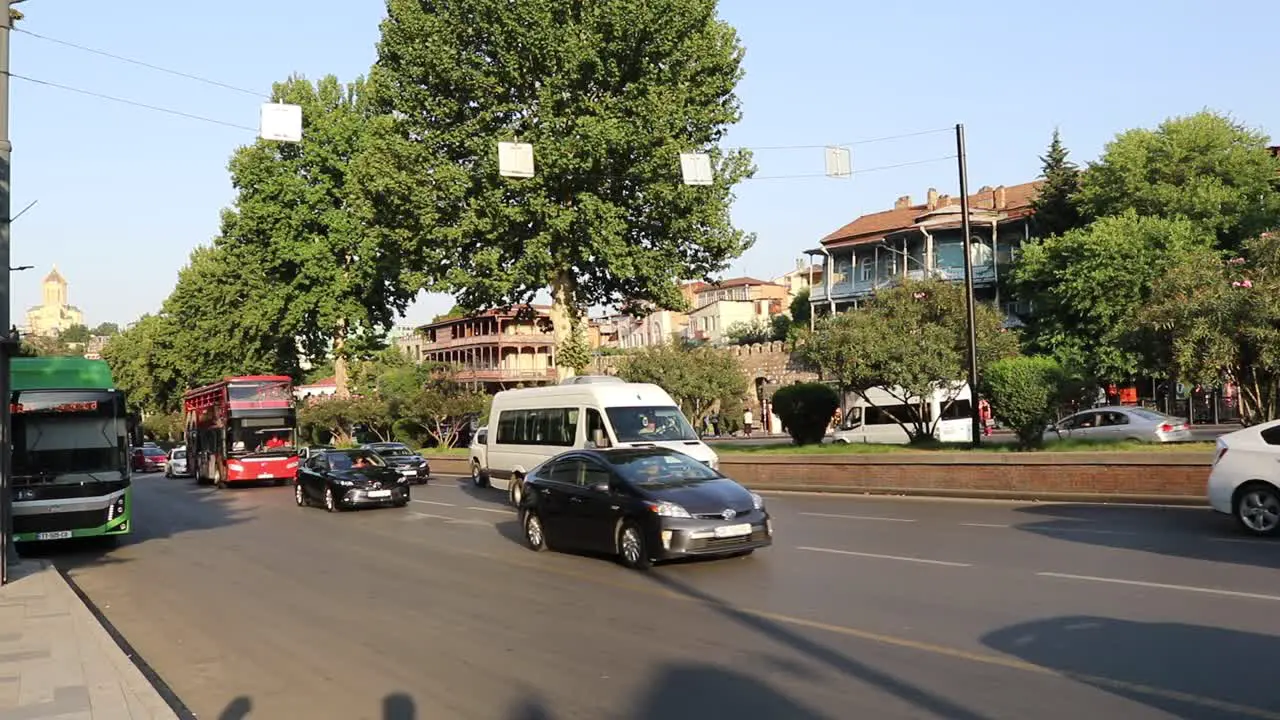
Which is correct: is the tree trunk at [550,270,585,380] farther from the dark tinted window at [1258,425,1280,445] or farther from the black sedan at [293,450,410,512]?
the dark tinted window at [1258,425,1280,445]

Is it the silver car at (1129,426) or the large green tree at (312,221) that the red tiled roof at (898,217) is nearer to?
the large green tree at (312,221)

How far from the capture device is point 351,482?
939 inches

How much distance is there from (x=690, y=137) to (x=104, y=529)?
862 inches

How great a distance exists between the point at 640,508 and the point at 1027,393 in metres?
12.2

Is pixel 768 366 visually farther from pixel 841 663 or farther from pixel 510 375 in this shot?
pixel 841 663

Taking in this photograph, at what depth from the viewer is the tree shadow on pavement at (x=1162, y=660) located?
6.10 meters

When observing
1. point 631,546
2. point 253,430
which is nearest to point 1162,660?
point 631,546

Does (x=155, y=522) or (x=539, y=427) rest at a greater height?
(x=539, y=427)

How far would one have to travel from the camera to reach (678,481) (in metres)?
13.3

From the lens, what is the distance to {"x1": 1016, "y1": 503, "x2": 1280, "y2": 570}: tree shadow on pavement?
11938mm

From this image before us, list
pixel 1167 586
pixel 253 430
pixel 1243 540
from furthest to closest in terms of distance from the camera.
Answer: pixel 253 430 < pixel 1243 540 < pixel 1167 586

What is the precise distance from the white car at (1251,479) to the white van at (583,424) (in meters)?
7.97

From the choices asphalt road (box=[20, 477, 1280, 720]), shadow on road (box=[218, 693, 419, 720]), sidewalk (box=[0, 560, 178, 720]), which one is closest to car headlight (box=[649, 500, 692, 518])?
asphalt road (box=[20, 477, 1280, 720])

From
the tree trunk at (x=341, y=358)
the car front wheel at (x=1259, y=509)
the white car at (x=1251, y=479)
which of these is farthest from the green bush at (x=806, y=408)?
the tree trunk at (x=341, y=358)
